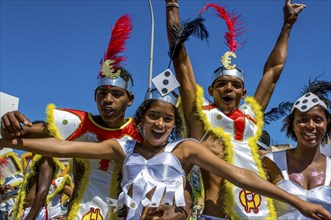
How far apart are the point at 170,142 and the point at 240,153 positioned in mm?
725

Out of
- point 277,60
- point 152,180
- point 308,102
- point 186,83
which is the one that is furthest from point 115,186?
point 277,60

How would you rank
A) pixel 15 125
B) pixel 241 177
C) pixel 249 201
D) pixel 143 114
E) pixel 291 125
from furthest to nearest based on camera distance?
pixel 291 125 < pixel 249 201 < pixel 143 114 < pixel 241 177 < pixel 15 125

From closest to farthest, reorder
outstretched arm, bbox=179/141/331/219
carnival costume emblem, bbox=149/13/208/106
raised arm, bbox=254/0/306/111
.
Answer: outstretched arm, bbox=179/141/331/219 < carnival costume emblem, bbox=149/13/208/106 < raised arm, bbox=254/0/306/111

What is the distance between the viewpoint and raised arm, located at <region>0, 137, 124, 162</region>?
2861mm

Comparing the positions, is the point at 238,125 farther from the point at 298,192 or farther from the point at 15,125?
the point at 15,125

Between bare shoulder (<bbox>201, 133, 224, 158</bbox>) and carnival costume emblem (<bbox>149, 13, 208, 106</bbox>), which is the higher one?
carnival costume emblem (<bbox>149, 13, 208, 106</bbox>)

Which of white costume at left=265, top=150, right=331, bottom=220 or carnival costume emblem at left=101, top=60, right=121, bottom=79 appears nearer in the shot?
white costume at left=265, top=150, right=331, bottom=220

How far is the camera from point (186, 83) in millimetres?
3590

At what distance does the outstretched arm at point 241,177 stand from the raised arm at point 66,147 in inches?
17.3

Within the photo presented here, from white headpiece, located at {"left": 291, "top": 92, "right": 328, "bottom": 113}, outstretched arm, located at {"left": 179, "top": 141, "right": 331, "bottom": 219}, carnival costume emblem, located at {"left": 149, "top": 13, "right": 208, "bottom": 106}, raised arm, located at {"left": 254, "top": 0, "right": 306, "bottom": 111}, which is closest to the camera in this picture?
outstretched arm, located at {"left": 179, "top": 141, "right": 331, "bottom": 219}

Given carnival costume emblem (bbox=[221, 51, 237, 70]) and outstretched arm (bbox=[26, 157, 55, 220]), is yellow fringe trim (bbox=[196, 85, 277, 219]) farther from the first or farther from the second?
outstretched arm (bbox=[26, 157, 55, 220])

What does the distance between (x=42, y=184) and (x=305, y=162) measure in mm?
2588

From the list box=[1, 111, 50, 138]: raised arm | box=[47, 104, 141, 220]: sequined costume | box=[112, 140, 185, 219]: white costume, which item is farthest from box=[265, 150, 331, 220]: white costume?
box=[1, 111, 50, 138]: raised arm

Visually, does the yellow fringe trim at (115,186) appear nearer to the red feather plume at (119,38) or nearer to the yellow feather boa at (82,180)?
the yellow feather boa at (82,180)
